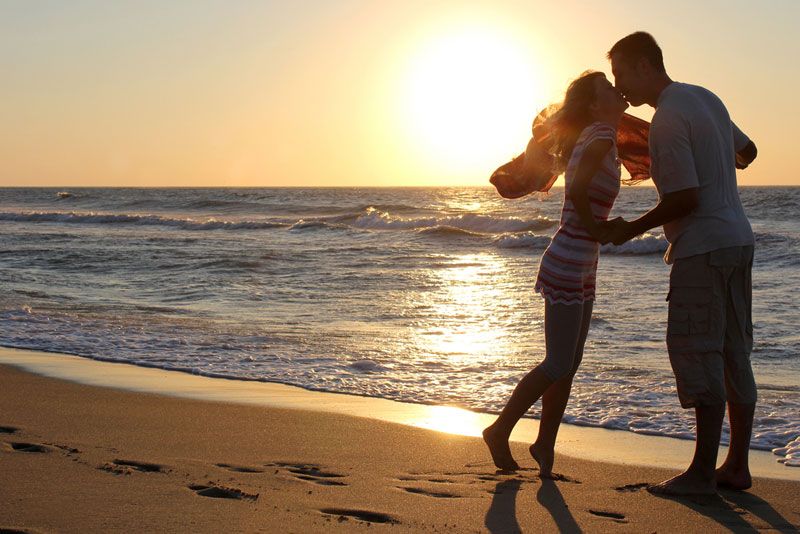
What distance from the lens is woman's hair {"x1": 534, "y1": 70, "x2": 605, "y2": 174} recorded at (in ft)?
12.7

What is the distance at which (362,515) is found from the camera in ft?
11.1

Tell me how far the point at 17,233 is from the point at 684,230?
27986 mm

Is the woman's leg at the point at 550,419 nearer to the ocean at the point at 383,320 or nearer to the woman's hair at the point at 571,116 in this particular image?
the woman's hair at the point at 571,116

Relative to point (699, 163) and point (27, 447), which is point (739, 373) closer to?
point (699, 163)

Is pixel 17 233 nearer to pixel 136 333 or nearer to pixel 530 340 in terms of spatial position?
pixel 136 333

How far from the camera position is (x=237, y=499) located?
11.4 ft

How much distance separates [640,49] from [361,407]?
2.89 m

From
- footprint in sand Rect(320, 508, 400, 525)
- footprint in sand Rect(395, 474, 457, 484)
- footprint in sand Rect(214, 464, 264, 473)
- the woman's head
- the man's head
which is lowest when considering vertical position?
footprint in sand Rect(395, 474, 457, 484)

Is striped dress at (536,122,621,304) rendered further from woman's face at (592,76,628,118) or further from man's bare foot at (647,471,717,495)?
man's bare foot at (647,471,717,495)

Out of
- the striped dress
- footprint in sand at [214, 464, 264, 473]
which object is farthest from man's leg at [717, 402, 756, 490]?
footprint in sand at [214, 464, 264, 473]

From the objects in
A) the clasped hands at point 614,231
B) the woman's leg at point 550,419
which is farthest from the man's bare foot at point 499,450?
→ the clasped hands at point 614,231

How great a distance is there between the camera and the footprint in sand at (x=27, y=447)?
4.16m

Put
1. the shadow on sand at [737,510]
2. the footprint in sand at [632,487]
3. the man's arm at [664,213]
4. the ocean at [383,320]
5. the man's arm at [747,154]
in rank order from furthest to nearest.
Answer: the ocean at [383,320]
the man's arm at [747,154]
the footprint in sand at [632,487]
the man's arm at [664,213]
the shadow on sand at [737,510]

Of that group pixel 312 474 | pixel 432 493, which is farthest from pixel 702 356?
pixel 312 474
